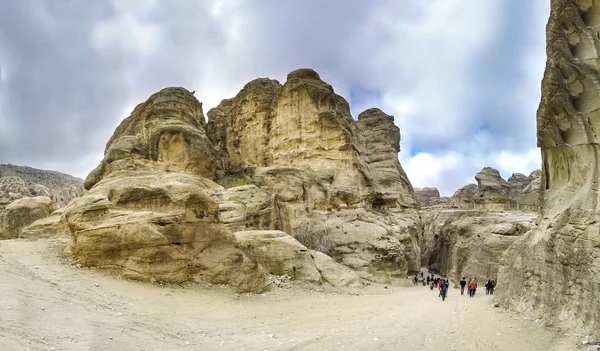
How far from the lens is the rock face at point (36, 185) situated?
131 ft

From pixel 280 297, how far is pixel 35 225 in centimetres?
1398

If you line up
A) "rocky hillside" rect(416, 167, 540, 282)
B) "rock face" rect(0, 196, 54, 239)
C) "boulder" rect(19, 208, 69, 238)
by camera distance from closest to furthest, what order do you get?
"boulder" rect(19, 208, 69, 238) → "rock face" rect(0, 196, 54, 239) → "rocky hillside" rect(416, 167, 540, 282)

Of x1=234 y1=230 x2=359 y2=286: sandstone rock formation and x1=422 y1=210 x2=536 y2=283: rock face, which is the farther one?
x1=422 y1=210 x2=536 y2=283: rock face

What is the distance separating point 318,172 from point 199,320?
79.9ft

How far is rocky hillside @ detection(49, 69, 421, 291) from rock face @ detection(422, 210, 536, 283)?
412 cm

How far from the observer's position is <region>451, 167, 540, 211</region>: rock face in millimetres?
47000

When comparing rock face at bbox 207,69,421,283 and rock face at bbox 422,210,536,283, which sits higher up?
rock face at bbox 207,69,421,283

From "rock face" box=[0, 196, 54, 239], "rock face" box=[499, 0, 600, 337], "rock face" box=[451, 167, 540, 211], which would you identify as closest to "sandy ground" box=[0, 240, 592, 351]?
"rock face" box=[499, 0, 600, 337]

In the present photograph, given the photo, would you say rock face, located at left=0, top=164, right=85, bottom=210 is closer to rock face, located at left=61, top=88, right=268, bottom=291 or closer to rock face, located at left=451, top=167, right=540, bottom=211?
rock face, located at left=61, top=88, right=268, bottom=291

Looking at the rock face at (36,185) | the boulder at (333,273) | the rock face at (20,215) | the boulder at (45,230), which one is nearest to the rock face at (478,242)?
the boulder at (333,273)

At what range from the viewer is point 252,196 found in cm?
2969

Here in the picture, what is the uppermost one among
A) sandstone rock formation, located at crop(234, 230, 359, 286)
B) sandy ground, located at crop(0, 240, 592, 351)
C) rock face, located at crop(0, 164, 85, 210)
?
rock face, located at crop(0, 164, 85, 210)

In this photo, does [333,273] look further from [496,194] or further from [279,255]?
[496,194]

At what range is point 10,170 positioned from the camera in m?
70.9
